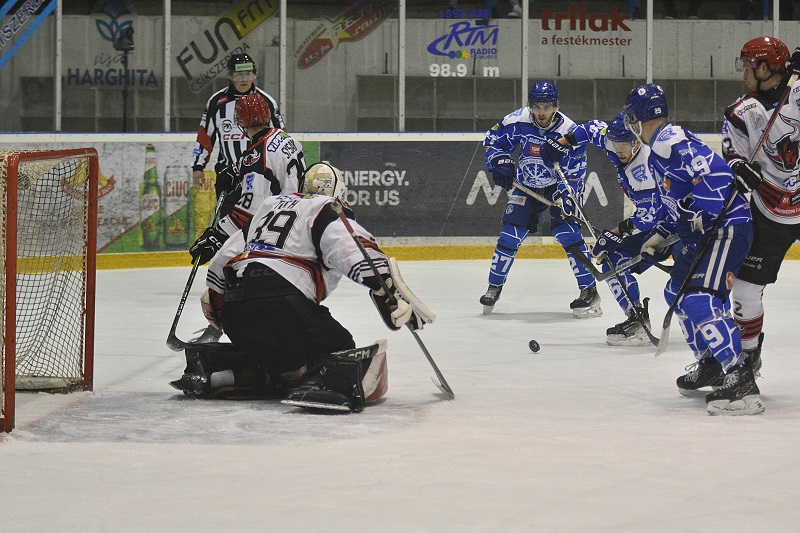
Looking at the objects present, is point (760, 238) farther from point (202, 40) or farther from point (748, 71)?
point (202, 40)

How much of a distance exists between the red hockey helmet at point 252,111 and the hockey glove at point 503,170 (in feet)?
6.68

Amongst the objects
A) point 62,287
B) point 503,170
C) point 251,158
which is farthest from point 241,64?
point 62,287

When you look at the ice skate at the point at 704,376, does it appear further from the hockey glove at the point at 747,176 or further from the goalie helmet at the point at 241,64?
the goalie helmet at the point at 241,64

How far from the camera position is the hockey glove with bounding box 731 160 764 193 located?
12.6ft

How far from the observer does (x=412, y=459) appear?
3.24 m

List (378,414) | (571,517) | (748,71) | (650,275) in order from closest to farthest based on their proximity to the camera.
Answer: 1. (571,517)
2. (378,414)
3. (748,71)
4. (650,275)

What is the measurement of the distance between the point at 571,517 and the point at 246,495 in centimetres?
72

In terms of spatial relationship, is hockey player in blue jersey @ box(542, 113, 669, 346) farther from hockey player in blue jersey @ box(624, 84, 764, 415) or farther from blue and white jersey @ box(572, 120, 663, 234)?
hockey player in blue jersey @ box(624, 84, 764, 415)

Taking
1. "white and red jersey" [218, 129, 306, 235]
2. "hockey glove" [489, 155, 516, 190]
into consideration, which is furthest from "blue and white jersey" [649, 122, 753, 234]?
"hockey glove" [489, 155, 516, 190]

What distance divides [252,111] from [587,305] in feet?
7.75

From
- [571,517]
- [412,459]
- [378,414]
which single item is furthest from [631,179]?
[571,517]

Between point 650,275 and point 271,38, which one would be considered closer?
point 650,275

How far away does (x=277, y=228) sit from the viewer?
3.97 m

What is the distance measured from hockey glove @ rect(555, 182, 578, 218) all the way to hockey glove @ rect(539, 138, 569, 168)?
0.14 metres
